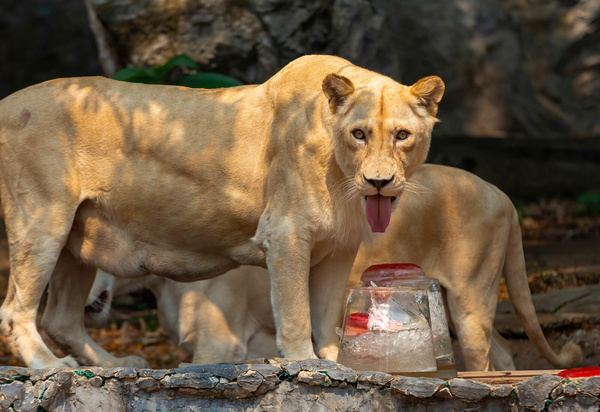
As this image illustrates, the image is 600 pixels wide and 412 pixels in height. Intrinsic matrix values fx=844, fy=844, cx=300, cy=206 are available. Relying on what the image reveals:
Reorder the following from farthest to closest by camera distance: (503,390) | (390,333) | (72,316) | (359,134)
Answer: (72,316) → (359,134) → (390,333) → (503,390)

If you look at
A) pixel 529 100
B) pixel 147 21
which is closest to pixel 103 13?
pixel 147 21

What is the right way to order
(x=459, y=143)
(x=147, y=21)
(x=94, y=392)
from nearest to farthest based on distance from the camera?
(x=94, y=392) < (x=147, y=21) < (x=459, y=143)

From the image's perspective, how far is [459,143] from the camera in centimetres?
1246

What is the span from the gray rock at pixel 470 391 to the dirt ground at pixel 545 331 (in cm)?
374

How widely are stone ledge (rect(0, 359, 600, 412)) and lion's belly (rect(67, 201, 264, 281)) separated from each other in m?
1.16

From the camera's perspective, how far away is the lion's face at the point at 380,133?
4066mm

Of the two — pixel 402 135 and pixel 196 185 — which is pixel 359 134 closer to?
pixel 402 135

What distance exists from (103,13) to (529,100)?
7853mm

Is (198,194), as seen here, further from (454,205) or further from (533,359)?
(533,359)

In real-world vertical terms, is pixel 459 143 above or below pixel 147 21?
below

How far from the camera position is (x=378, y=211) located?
4184 millimetres

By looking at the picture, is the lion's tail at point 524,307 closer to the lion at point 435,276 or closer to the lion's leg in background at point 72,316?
the lion at point 435,276

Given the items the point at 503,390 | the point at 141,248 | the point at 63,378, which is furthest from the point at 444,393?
the point at 141,248

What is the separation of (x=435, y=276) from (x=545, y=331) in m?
1.86
